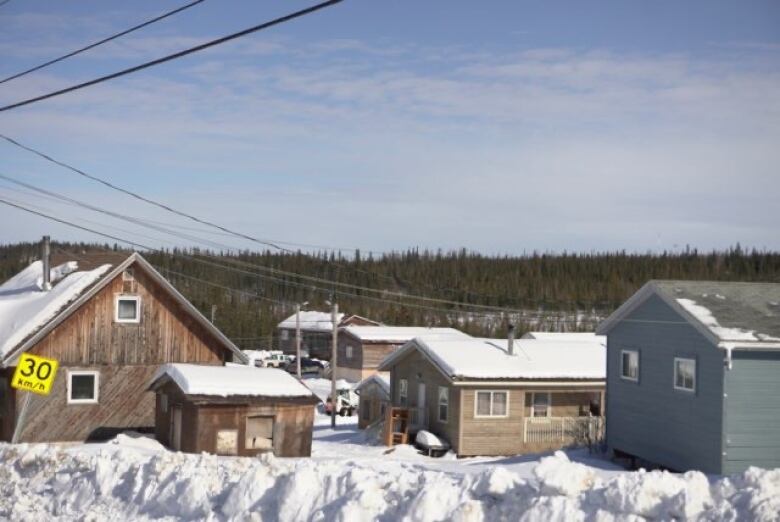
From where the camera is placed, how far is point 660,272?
584 ft

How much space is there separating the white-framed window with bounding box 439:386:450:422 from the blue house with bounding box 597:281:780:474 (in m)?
9.11

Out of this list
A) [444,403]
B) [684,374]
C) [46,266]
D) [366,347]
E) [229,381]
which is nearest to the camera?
[684,374]

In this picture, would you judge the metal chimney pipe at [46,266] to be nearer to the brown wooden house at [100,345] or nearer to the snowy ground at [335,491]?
the brown wooden house at [100,345]

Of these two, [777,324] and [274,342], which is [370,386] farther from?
[274,342]

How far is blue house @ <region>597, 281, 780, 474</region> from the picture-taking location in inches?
915

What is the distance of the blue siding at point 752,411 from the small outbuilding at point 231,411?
12.8 metres

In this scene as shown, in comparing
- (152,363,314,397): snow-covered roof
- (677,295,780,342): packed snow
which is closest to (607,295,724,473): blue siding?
(677,295,780,342): packed snow

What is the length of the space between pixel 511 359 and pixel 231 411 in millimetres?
13027

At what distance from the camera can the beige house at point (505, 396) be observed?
3612 cm

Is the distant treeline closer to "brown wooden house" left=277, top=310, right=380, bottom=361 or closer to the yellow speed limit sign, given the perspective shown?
"brown wooden house" left=277, top=310, right=380, bottom=361

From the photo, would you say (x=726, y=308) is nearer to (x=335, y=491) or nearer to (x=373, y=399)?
(x=335, y=491)

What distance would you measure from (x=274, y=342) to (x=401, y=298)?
2055 inches

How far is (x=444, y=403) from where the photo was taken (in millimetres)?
37438

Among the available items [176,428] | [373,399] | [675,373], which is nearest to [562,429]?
[373,399]
